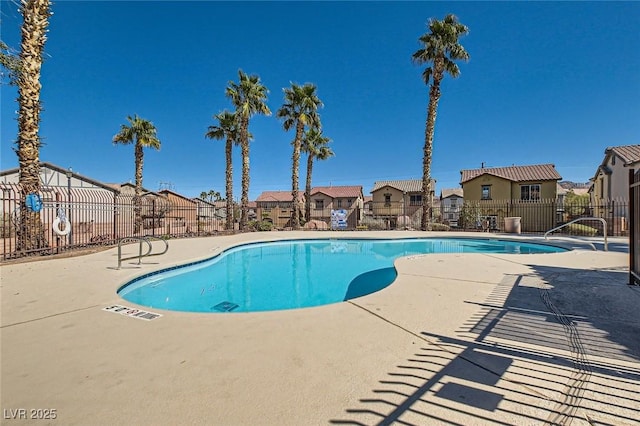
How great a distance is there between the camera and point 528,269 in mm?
6422

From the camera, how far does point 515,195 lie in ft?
77.1

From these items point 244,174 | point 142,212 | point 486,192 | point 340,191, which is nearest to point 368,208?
point 340,191

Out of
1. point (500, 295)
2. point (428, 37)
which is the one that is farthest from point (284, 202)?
point (500, 295)

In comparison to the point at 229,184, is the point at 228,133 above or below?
above

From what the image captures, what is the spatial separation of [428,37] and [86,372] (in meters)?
21.6

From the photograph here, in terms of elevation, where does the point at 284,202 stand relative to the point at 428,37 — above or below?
below

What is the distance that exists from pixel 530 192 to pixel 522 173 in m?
1.92

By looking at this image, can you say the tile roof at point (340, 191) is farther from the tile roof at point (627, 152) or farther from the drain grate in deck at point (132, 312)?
the drain grate in deck at point (132, 312)

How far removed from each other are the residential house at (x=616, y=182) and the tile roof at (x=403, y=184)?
16.6m

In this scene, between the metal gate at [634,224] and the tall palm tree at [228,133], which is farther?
the tall palm tree at [228,133]

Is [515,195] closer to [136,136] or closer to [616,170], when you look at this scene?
[616,170]

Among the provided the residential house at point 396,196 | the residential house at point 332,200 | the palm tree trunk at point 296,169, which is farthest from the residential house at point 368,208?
the palm tree trunk at point 296,169

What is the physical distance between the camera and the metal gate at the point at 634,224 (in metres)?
4.37

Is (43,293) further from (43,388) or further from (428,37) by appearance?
(428,37)
